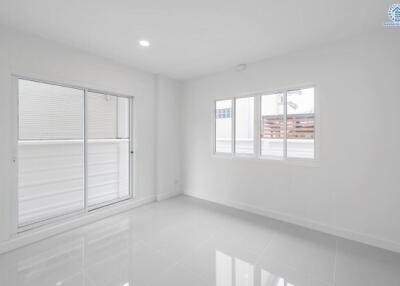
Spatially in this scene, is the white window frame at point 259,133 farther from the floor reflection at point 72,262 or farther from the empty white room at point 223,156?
the floor reflection at point 72,262

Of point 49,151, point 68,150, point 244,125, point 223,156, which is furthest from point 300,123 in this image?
point 49,151

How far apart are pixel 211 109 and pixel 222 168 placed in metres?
1.25

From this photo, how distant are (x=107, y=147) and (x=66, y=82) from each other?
4.07ft

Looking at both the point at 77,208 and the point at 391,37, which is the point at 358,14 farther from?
the point at 77,208

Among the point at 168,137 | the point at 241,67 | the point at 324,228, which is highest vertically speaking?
the point at 241,67

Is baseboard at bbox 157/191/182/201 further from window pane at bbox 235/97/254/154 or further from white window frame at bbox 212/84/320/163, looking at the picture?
window pane at bbox 235/97/254/154

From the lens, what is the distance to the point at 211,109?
420 cm

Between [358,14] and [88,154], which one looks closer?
[358,14]

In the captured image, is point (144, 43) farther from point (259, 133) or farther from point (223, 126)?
point (259, 133)

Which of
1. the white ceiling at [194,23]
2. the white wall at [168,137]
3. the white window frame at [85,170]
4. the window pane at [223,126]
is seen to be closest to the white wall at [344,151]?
the white ceiling at [194,23]

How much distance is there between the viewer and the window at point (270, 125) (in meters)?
3.08

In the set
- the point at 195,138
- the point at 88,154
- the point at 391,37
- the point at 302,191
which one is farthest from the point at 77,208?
the point at 391,37

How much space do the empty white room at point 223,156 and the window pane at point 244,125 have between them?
Result: 0.03m

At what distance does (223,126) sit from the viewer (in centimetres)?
416
